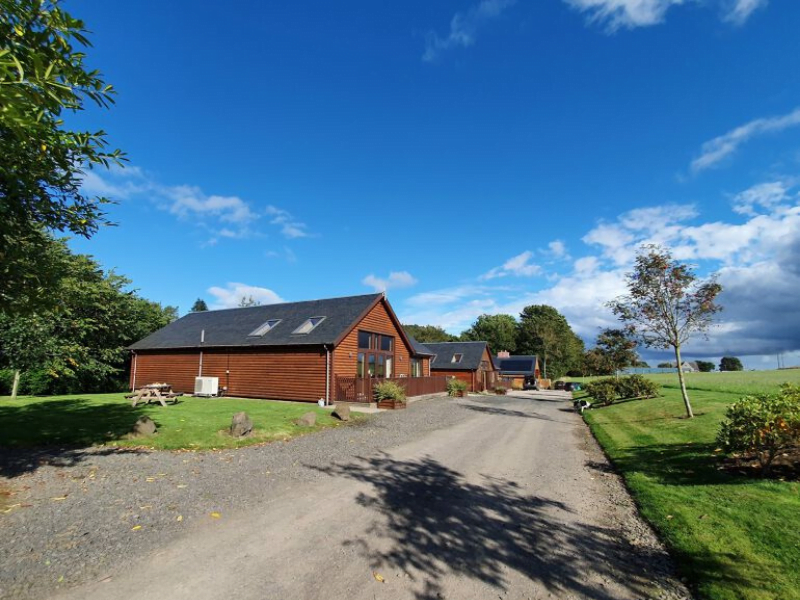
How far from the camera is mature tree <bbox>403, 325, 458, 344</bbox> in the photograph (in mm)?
97438

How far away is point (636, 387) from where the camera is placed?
24.7 metres

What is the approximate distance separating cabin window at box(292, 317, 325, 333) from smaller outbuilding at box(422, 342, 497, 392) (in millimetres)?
18479

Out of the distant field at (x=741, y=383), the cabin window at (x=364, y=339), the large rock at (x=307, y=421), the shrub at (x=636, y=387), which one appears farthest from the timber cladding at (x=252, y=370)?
the distant field at (x=741, y=383)

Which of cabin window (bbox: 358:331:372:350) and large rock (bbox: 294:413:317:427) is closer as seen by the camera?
large rock (bbox: 294:413:317:427)

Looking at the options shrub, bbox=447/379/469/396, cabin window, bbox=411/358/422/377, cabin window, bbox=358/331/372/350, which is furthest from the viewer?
shrub, bbox=447/379/469/396

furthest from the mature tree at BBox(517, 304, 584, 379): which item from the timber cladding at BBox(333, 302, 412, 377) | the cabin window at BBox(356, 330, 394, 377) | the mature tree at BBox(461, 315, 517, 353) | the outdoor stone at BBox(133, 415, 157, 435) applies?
the outdoor stone at BBox(133, 415, 157, 435)

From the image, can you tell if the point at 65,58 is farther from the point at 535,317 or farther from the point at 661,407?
the point at 535,317

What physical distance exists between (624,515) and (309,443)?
26.4 feet

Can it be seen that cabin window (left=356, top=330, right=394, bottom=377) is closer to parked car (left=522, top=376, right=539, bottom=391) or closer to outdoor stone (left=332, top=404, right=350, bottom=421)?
outdoor stone (left=332, top=404, right=350, bottom=421)

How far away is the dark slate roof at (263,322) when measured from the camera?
75.9 feet

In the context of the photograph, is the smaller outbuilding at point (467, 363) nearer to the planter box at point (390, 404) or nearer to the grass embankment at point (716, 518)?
the planter box at point (390, 404)

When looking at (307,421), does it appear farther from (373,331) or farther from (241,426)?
(373,331)

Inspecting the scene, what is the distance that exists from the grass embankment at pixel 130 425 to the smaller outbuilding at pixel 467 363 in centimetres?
2735

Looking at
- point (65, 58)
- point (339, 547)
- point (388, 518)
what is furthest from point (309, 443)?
point (65, 58)
